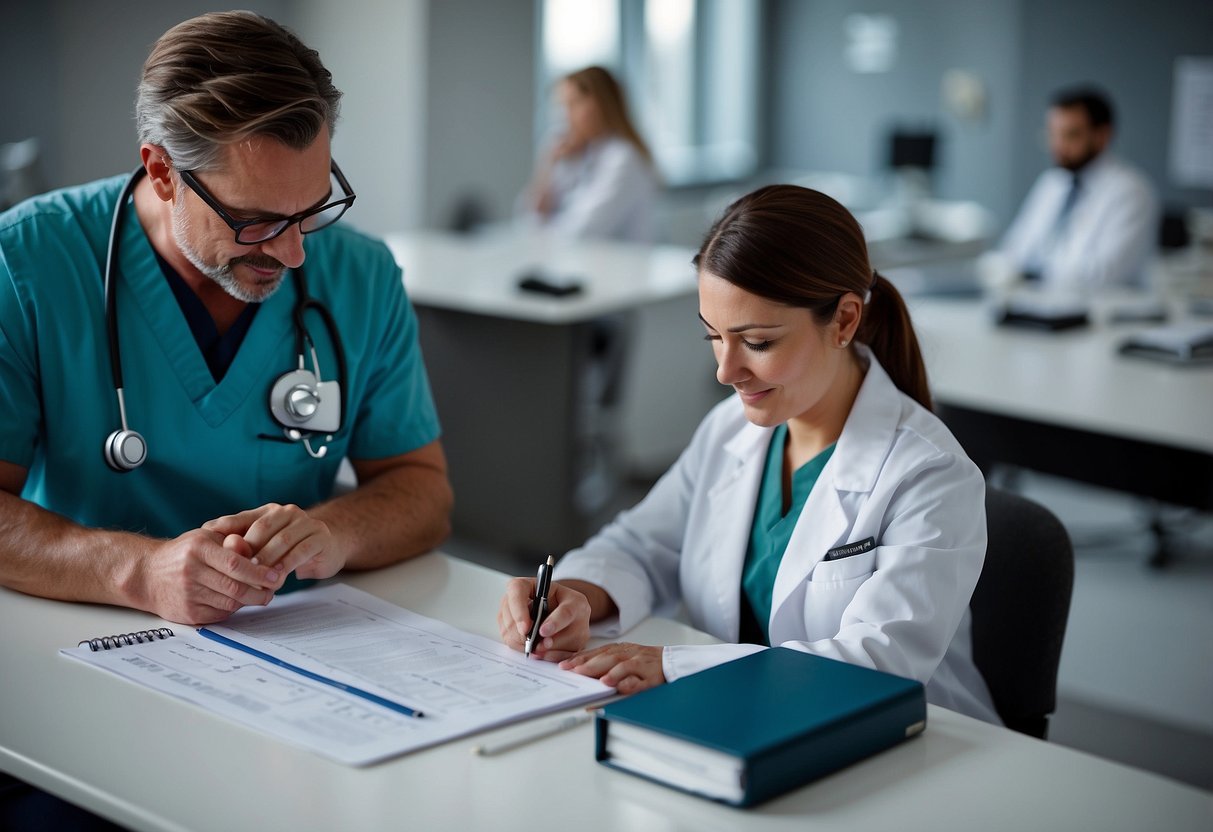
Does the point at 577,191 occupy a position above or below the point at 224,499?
above

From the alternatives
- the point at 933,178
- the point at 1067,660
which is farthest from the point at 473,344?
the point at 933,178

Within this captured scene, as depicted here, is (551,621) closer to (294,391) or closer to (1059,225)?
(294,391)

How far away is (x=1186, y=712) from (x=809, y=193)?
6.66 ft

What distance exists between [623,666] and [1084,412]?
66.8 inches

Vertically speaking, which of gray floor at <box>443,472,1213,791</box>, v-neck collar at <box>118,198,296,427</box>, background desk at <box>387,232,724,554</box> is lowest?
gray floor at <box>443,472,1213,791</box>

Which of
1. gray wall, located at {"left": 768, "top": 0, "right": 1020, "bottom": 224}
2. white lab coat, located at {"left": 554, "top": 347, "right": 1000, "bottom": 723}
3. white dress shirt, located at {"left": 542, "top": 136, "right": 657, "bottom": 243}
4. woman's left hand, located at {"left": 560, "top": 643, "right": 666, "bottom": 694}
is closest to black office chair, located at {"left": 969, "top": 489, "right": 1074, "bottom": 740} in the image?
white lab coat, located at {"left": 554, "top": 347, "right": 1000, "bottom": 723}

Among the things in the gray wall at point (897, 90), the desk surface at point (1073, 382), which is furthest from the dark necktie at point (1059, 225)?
the gray wall at point (897, 90)

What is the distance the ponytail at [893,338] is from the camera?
160 centimetres

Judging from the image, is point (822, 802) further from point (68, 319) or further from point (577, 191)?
point (577, 191)

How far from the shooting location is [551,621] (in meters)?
1.37

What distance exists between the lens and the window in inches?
258

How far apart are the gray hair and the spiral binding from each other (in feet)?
1.74

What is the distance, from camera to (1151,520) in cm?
390

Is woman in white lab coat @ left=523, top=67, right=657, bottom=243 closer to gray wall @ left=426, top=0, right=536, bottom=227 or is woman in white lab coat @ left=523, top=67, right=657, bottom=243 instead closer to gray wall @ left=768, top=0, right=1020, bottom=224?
gray wall @ left=426, top=0, right=536, bottom=227
